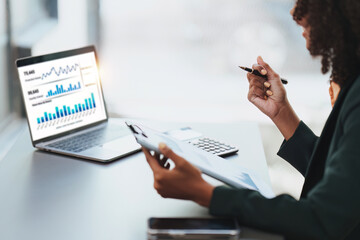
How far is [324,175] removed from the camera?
90cm

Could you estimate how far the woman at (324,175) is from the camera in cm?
87

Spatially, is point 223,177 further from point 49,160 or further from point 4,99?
point 4,99

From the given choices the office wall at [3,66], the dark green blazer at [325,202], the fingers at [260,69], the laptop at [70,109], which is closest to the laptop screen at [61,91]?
the laptop at [70,109]

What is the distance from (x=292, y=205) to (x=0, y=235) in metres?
0.52

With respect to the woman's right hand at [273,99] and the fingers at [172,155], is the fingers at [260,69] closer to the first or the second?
the woman's right hand at [273,99]

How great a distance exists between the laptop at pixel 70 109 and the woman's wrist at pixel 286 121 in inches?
15.0

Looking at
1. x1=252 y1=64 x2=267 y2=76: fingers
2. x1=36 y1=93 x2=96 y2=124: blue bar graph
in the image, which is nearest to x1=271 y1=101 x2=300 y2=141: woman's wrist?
x1=252 y1=64 x2=267 y2=76: fingers

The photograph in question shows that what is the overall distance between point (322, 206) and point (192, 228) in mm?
213

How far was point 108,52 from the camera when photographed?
7.79 ft

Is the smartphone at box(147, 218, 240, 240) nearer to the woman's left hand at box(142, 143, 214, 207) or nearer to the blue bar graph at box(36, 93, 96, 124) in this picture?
the woman's left hand at box(142, 143, 214, 207)

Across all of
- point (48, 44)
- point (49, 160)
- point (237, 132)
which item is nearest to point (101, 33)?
point (48, 44)

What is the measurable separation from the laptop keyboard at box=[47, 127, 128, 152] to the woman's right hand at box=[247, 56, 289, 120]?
0.41 metres

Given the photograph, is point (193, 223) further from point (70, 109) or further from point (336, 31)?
point (70, 109)

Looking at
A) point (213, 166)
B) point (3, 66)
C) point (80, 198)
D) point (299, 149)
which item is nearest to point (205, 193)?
point (213, 166)
